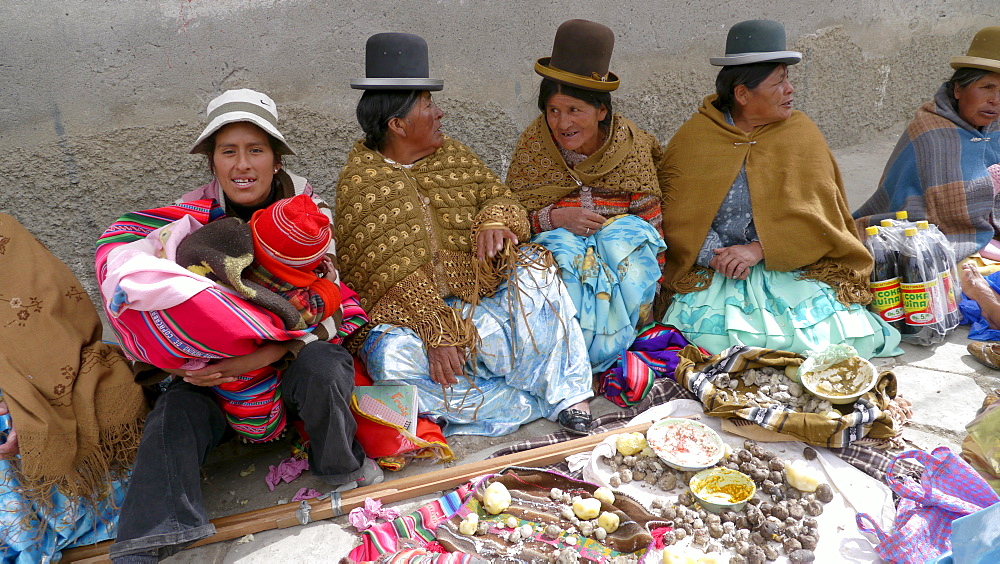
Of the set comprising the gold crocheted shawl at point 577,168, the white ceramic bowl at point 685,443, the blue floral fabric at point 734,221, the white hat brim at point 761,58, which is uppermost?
the white hat brim at point 761,58

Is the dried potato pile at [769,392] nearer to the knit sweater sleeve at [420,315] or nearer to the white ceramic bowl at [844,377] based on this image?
the white ceramic bowl at [844,377]

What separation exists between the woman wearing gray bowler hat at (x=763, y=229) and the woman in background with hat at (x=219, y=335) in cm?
172

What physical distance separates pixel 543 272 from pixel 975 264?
2325mm

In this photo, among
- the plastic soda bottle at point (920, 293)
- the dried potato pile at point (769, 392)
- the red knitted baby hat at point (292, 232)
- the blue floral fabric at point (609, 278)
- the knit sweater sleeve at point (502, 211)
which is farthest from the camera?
the plastic soda bottle at point (920, 293)

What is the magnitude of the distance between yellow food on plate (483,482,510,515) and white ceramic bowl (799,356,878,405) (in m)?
1.33

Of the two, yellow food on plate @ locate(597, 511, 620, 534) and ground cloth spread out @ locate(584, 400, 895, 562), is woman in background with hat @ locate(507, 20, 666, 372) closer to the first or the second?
ground cloth spread out @ locate(584, 400, 895, 562)

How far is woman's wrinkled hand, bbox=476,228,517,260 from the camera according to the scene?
308 centimetres

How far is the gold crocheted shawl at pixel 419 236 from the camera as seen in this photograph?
303 centimetres

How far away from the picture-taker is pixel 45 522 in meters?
2.33

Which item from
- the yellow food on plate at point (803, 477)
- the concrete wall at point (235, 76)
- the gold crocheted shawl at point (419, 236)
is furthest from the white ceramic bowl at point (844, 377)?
the concrete wall at point (235, 76)

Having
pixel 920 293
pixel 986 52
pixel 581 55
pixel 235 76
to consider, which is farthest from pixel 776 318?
pixel 235 76

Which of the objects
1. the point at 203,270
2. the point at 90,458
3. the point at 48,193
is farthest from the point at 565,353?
the point at 48,193

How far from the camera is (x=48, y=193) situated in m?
3.41

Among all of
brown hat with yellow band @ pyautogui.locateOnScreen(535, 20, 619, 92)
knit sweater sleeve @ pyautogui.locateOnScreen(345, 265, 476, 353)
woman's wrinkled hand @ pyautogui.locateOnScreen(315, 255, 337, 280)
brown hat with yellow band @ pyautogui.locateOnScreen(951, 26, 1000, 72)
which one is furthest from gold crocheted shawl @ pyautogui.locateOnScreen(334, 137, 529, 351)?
brown hat with yellow band @ pyautogui.locateOnScreen(951, 26, 1000, 72)
